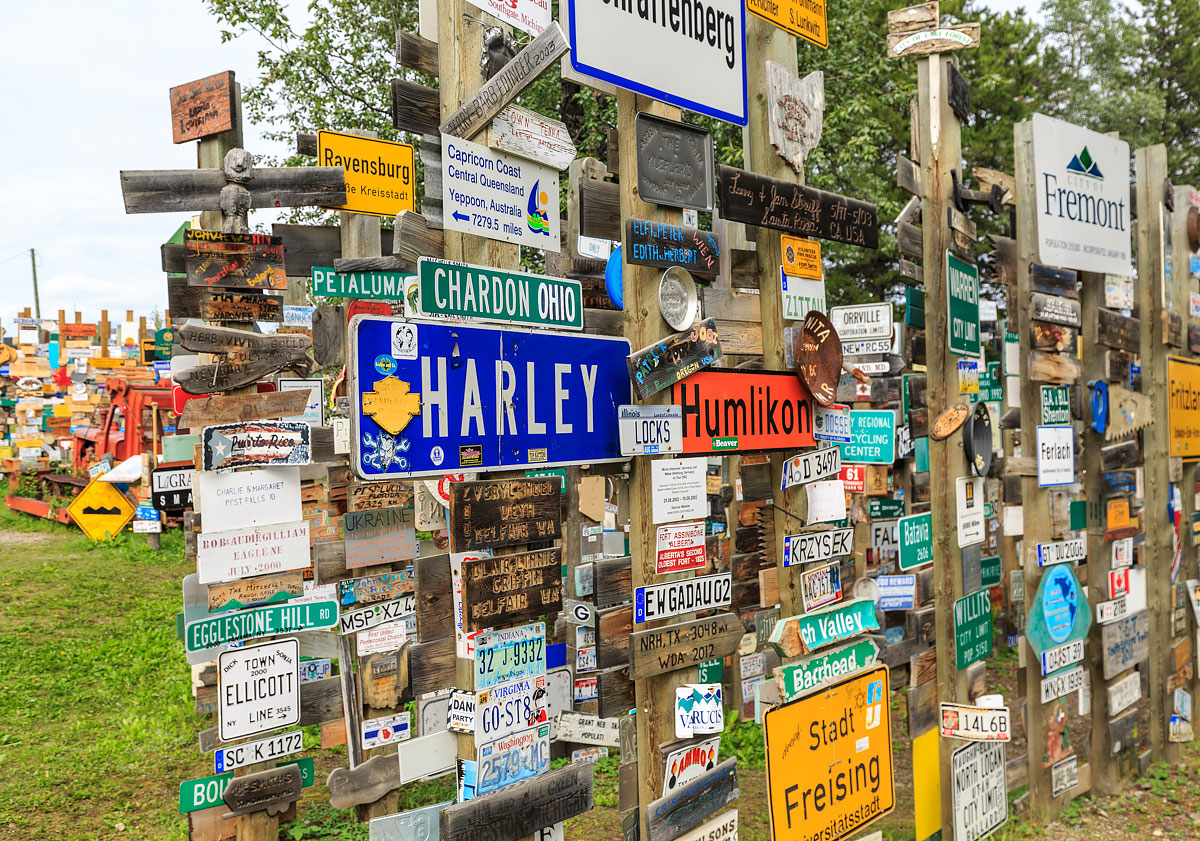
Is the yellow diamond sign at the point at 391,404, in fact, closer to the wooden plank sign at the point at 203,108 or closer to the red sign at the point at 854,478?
the wooden plank sign at the point at 203,108

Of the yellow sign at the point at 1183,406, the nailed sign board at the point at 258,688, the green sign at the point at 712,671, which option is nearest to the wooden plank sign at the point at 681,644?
the green sign at the point at 712,671

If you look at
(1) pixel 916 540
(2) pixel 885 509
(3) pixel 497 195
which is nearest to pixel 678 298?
(3) pixel 497 195

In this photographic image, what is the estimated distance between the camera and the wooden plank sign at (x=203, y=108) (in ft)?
15.8

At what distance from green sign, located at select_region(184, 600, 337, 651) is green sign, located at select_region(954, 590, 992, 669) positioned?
3.54 m

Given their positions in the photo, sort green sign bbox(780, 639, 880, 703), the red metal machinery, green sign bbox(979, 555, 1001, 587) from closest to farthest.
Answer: green sign bbox(780, 639, 880, 703) < green sign bbox(979, 555, 1001, 587) < the red metal machinery

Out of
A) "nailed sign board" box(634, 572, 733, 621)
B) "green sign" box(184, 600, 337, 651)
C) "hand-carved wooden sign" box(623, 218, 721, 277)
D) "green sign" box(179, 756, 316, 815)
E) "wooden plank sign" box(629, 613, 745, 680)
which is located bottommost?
"green sign" box(179, 756, 316, 815)

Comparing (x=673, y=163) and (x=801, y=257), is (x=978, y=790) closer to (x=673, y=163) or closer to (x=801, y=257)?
(x=801, y=257)

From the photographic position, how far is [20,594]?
11.6 metres

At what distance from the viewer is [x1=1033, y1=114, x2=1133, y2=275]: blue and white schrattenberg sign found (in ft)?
18.3

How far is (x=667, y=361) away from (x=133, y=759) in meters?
5.94

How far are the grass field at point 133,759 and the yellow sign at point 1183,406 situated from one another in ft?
8.08

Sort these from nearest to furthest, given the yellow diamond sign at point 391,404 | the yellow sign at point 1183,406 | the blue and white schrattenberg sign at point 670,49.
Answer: the yellow diamond sign at point 391,404
the blue and white schrattenberg sign at point 670,49
the yellow sign at point 1183,406

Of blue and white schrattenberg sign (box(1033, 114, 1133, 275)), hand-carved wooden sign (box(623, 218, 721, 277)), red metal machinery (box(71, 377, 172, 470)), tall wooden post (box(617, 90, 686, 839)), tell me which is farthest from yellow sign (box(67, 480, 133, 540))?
blue and white schrattenberg sign (box(1033, 114, 1133, 275))

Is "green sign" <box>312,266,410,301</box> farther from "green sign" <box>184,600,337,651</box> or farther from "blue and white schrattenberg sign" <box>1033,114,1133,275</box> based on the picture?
"blue and white schrattenberg sign" <box>1033,114,1133,275</box>
